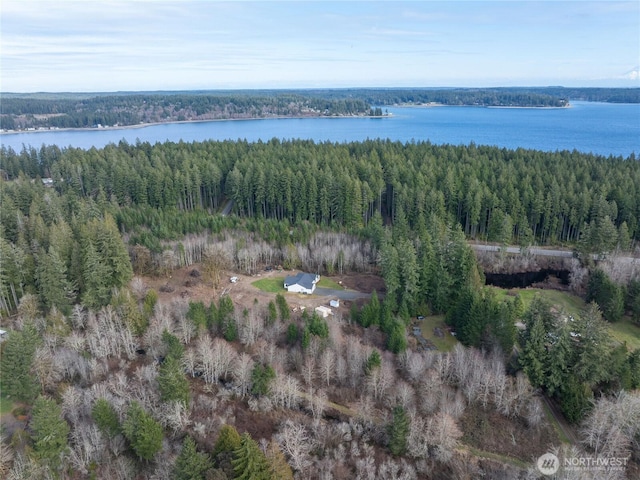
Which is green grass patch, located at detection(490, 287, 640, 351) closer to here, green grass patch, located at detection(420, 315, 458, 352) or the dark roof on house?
green grass patch, located at detection(420, 315, 458, 352)

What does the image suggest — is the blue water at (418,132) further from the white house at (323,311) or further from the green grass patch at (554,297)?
the white house at (323,311)

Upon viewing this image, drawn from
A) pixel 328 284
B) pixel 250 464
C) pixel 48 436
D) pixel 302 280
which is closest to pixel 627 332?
pixel 328 284

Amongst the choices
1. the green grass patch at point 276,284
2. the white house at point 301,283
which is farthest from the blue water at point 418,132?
the white house at point 301,283

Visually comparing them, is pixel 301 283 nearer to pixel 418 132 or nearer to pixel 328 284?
pixel 328 284

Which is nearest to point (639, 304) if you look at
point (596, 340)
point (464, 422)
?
point (596, 340)

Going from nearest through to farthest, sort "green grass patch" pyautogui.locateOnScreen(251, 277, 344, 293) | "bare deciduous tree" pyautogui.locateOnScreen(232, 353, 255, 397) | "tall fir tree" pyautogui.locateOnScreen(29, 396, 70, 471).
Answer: "tall fir tree" pyautogui.locateOnScreen(29, 396, 70, 471) < "bare deciduous tree" pyautogui.locateOnScreen(232, 353, 255, 397) < "green grass patch" pyautogui.locateOnScreen(251, 277, 344, 293)

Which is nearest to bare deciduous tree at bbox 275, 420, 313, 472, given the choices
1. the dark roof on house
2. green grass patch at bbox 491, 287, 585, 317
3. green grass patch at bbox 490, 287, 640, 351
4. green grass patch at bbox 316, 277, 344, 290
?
the dark roof on house
